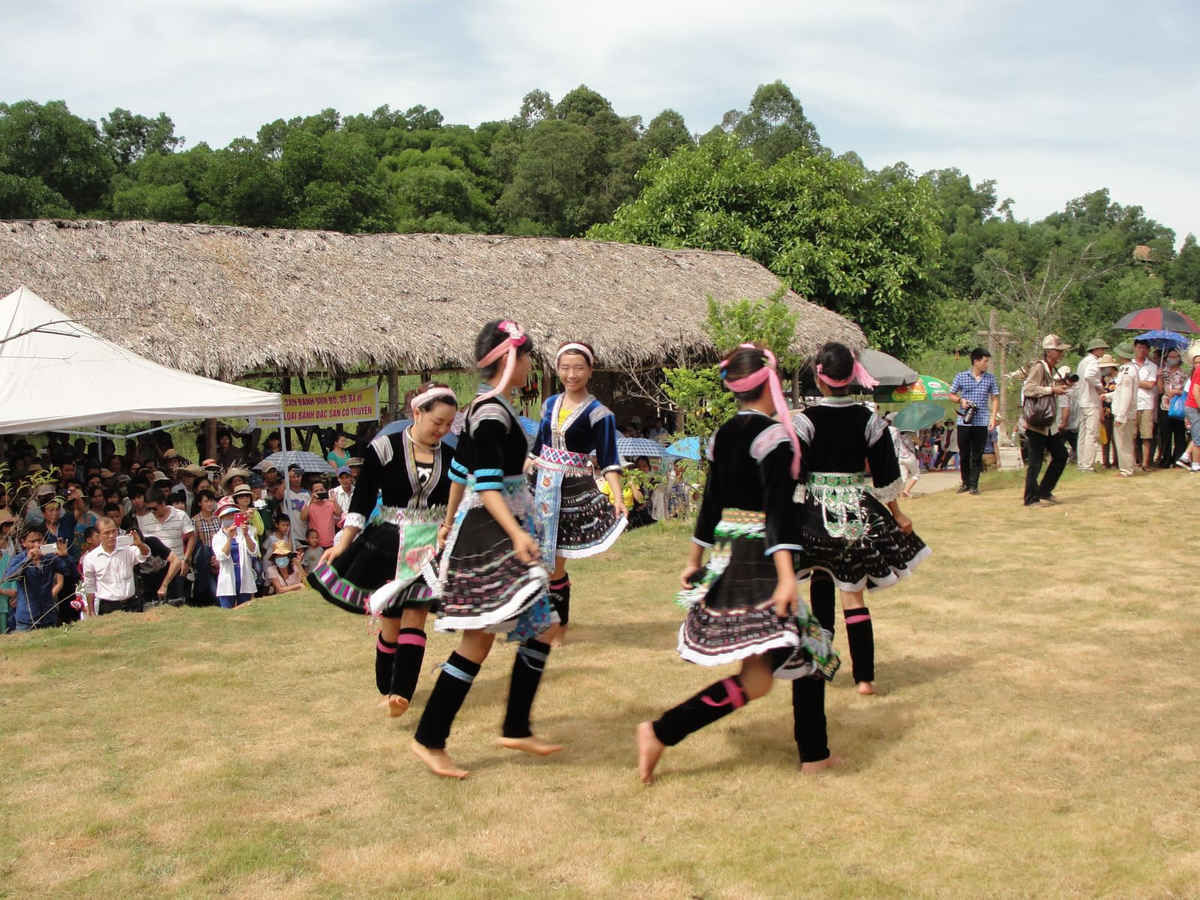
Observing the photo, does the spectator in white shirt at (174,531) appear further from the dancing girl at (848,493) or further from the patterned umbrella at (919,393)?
the patterned umbrella at (919,393)

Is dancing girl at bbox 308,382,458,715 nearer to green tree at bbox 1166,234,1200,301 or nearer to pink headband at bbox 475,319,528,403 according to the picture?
pink headband at bbox 475,319,528,403

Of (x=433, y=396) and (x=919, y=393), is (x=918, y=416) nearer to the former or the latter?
Answer: (x=433, y=396)

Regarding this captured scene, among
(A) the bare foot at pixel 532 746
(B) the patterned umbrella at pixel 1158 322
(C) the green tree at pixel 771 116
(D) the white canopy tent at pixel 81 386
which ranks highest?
(C) the green tree at pixel 771 116

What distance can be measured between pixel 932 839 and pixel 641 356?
12939 millimetres

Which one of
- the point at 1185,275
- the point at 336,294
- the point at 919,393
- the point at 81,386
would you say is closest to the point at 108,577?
the point at 81,386

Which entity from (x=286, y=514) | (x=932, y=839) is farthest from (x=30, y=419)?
(x=932, y=839)

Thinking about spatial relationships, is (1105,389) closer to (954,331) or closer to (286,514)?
(286,514)

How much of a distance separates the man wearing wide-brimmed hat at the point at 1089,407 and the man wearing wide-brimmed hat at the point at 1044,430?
6.50 ft

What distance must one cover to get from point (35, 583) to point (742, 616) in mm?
6551

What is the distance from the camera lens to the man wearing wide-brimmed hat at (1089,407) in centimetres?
1260

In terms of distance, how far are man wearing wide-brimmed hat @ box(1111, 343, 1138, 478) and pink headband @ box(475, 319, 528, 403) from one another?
10.3 metres

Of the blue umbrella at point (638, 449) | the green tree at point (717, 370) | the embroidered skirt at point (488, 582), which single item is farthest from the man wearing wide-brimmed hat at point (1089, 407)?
the embroidered skirt at point (488, 582)

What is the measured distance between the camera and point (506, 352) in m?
4.30

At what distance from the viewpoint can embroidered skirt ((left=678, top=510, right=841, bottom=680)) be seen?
389 centimetres
